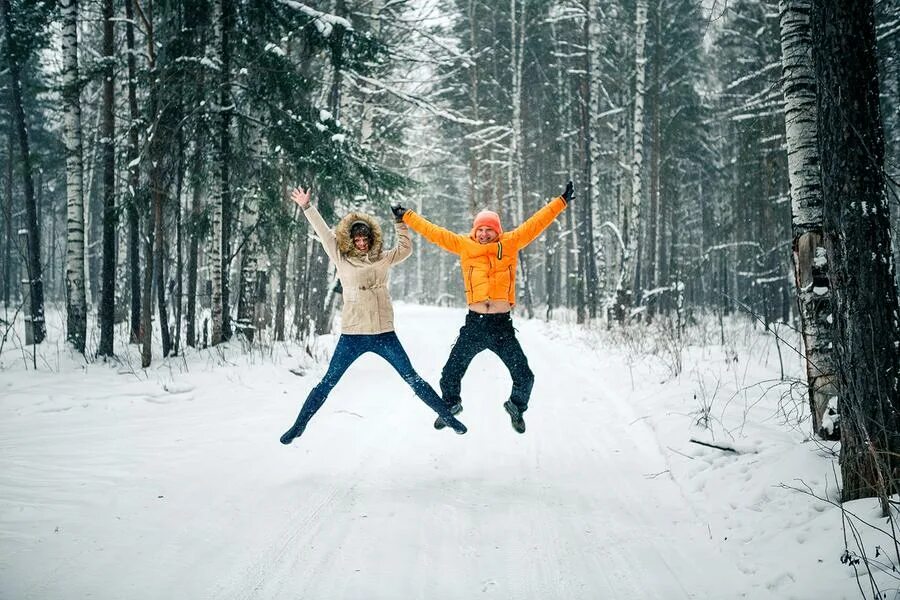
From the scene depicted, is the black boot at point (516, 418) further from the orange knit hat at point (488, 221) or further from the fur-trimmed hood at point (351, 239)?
A: the fur-trimmed hood at point (351, 239)

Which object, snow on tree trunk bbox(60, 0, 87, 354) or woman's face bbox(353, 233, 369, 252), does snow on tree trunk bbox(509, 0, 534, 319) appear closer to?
snow on tree trunk bbox(60, 0, 87, 354)

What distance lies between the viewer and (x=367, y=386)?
8.27 meters

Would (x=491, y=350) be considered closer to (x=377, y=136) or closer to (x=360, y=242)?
(x=360, y=242)

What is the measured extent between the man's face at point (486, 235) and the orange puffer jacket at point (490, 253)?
52 millimetres

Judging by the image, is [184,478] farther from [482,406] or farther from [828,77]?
[828,77]

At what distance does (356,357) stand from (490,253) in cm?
167

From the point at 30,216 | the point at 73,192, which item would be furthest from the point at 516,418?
→ the point at 30,216

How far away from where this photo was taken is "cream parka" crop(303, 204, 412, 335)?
459cm

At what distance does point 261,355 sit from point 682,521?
304 inches

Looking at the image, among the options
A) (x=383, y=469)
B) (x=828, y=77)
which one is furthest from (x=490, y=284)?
(x=828, y=77)

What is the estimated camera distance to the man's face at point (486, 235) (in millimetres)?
5070

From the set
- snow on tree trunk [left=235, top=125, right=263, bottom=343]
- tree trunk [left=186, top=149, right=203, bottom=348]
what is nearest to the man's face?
tree trunk [left=186, top=149, right=203, bottom=348]

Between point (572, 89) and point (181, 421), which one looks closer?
point (181, 421)

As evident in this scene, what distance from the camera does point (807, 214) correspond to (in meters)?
4.10
